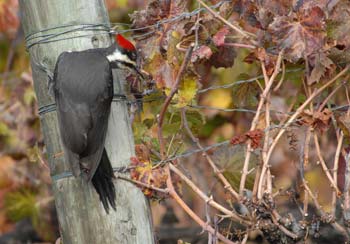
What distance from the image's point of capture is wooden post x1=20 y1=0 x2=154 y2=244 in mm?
4531

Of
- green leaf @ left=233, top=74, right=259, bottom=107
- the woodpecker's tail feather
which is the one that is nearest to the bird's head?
the woodpecker's tail feather

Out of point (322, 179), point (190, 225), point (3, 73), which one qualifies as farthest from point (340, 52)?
point (3, 73)

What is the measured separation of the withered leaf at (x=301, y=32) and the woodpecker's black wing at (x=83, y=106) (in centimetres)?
85

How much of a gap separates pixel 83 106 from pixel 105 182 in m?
0.40

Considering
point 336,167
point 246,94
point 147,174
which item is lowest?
point 336,167

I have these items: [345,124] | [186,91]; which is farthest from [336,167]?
[186,91]

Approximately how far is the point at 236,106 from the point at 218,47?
1.23ft

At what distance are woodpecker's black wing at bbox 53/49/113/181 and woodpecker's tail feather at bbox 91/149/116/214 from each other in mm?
37

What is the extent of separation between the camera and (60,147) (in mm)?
4621

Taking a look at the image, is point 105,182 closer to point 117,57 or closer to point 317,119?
point 117,57

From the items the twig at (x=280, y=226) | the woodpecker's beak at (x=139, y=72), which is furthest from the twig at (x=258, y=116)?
the woodpecker's beak at (x=139, y=72)

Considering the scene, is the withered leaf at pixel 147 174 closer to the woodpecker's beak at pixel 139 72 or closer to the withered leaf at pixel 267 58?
the woodpecker's beak at pixel 139 72

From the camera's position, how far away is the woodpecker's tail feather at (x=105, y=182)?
4.51 meters

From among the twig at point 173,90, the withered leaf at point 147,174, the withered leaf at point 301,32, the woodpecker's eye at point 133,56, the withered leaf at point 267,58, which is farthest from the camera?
the woodpecker's eye at point 133,56
